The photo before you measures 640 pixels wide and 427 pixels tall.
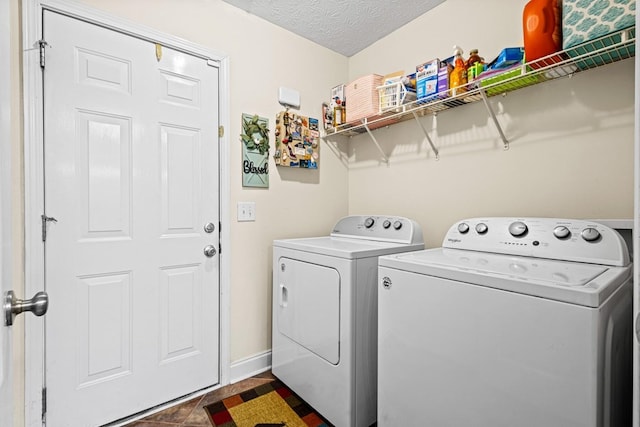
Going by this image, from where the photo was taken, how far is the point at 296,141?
87.4 inches

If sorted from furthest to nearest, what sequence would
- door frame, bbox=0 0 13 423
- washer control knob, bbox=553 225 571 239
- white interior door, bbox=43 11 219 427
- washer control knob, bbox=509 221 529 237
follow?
white interior door, bbox=43 11 219 427, washer control knob, bbox=509 221 529 237, washer control knob, bbox=553 225 571 239, door frame, bbox=0 0 13 423

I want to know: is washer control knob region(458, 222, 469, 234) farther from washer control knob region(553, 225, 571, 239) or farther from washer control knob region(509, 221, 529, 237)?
washer control knob region(553, 225, 571, 239)

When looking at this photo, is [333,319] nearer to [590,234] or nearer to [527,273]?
[527,273]

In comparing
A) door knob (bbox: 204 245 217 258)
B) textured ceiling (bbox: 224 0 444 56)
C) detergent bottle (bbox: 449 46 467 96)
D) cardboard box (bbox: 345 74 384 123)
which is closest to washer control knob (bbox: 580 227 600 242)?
detergent bottle (bbox: 449 46 467 96)

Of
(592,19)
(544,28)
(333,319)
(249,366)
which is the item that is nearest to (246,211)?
(333,319)

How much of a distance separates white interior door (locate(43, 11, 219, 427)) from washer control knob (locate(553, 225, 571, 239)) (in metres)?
1.72

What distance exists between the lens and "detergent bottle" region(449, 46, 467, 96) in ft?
5.34

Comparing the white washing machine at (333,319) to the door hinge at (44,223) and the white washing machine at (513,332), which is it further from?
the door hinge at (44,223)

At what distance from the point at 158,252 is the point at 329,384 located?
115 centimetres

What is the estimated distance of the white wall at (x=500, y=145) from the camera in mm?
1354

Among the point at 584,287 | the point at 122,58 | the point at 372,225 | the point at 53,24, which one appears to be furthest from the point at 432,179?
the point at 53,24

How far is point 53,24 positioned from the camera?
143 cm

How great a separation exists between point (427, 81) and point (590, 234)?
1079mm

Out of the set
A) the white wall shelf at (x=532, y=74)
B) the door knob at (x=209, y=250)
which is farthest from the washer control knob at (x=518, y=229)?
the door knob at (x=209, y=250)
